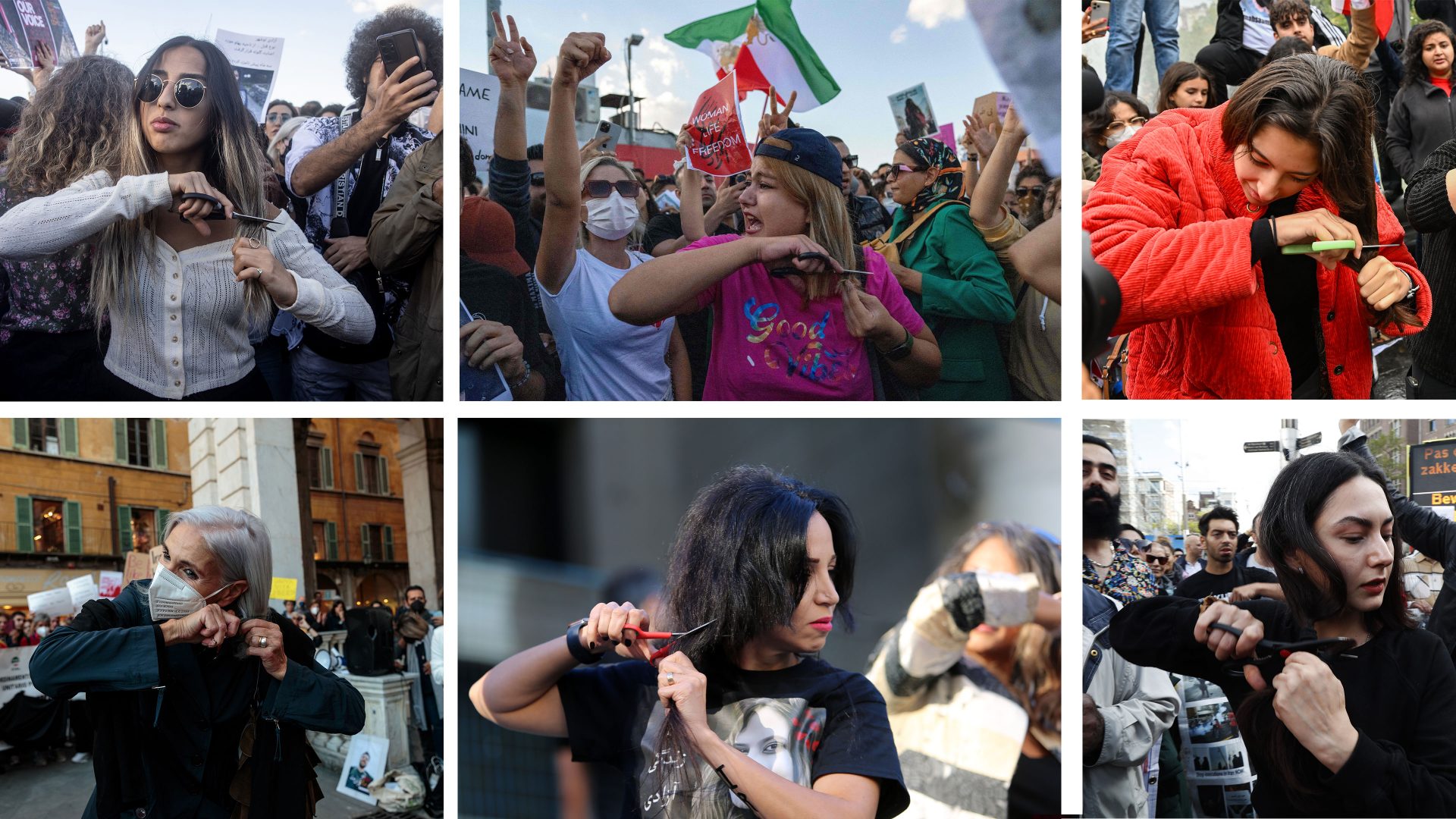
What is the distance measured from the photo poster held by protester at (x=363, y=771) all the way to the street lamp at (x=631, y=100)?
186 cm

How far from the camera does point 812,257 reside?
340cm

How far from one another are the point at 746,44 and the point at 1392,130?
183 cm

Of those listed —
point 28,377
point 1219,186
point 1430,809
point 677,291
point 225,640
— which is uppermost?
point 1219,186

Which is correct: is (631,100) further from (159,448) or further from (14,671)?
(14,671)

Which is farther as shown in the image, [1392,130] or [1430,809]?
[1392,130]

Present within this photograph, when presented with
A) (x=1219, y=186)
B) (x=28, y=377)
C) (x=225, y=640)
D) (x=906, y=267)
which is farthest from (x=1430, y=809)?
(x=28, y=377)

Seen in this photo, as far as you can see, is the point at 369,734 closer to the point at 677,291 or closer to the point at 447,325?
the point at 447,325

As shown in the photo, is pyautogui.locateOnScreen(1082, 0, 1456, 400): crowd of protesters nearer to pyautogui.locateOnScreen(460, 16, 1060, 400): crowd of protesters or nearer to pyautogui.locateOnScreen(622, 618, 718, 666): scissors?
pyautogui.locateOnScreen(460, 16, 1060, 400): crowd of protesters

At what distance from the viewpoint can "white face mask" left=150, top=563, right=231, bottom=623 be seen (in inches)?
127

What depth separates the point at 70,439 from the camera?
3414 mm

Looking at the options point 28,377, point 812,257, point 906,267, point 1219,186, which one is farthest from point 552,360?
point 1219,186

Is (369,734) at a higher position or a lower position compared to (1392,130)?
lower

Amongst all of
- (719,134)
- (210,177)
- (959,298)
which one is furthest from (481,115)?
(959,298)

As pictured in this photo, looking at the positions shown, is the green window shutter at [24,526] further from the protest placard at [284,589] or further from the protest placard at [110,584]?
the protest placard at [284,589]
